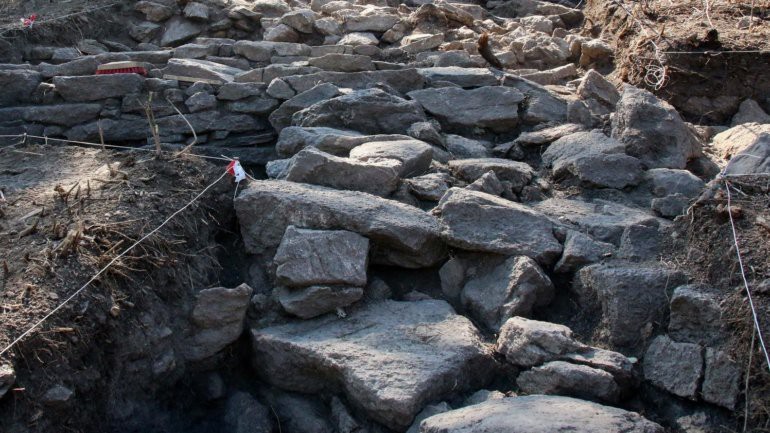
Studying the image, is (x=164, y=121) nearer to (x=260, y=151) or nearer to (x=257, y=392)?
(x=260, y=151)

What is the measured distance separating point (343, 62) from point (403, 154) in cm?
139

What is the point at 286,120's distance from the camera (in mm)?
4945

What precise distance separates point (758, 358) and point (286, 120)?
10.00 feet

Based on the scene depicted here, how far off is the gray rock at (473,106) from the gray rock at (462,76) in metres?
0.19

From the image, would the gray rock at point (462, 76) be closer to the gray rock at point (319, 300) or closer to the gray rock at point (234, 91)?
the gray rock at point (234, 91)

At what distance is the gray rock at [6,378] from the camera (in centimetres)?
280

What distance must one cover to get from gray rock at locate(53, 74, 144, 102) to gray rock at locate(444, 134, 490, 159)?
200 cm

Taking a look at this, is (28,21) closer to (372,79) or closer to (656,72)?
(372,79)

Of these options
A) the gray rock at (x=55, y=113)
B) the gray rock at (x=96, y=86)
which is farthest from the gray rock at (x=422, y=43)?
the gray rock at (x=55, y=113)

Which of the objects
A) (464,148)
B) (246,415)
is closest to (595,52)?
(464,148)

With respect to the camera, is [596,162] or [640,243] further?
[596,162]

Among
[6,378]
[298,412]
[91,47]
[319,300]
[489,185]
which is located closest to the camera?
[6,378]

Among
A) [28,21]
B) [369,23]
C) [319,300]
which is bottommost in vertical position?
[319,300]

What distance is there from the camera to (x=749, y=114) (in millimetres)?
5266
